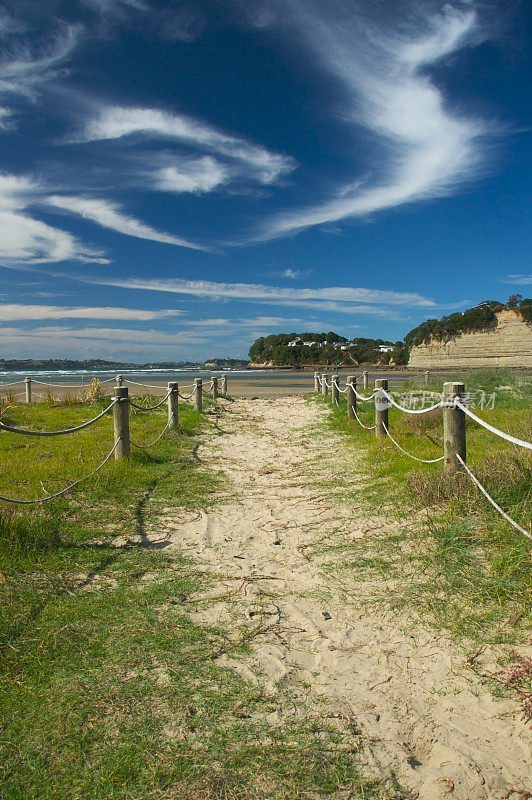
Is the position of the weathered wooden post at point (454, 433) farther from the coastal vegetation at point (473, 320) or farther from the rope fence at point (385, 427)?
the coastal vegetation at point (473, 320)

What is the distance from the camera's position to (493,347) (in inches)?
2569

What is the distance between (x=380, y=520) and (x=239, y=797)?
3.31 meters

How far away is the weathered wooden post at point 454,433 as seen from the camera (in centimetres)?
491

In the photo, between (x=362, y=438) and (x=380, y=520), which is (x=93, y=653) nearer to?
(x=380, y=520)

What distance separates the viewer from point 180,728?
2215 millimetres


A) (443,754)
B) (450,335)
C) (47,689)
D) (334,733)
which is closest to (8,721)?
(47,689)

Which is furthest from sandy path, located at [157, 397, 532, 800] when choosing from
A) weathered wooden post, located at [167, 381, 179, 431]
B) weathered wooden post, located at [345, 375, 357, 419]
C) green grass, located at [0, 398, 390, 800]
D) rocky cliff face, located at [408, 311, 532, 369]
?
rocky cliff face, located at [408, 311, 532, 369]

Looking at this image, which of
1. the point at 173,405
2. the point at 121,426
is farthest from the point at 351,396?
the point at 121,426

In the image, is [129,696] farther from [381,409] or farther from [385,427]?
[381,409]

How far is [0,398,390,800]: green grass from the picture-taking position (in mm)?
1938

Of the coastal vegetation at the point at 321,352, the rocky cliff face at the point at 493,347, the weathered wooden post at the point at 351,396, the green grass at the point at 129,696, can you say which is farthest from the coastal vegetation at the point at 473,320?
the green grass at the point at 129,696

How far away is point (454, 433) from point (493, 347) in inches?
2664

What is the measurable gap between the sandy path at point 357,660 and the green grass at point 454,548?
0.73 feet

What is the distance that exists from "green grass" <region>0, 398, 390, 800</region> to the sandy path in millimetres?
159
